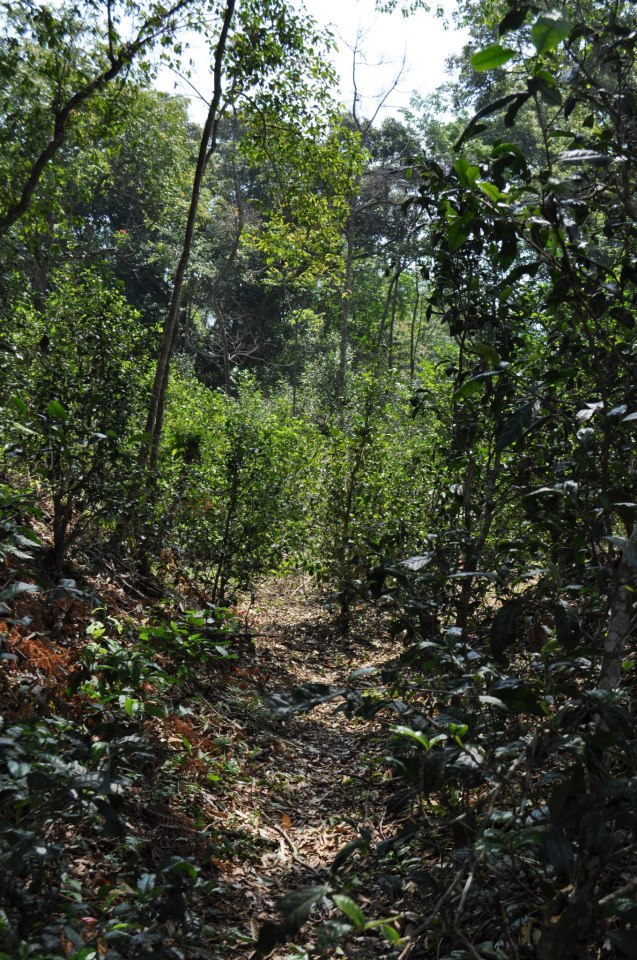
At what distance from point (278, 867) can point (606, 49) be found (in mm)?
3400

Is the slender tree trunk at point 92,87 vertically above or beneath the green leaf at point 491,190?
above

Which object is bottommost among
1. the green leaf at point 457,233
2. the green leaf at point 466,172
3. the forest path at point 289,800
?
the forest path at point 289,800

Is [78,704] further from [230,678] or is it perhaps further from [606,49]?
[606,49]

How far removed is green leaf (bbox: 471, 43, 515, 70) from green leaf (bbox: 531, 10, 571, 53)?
9cm

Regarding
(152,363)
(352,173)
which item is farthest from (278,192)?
(152,363)

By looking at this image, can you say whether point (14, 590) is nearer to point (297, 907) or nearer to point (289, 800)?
point (297, 907)

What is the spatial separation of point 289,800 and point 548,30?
3.77 meters

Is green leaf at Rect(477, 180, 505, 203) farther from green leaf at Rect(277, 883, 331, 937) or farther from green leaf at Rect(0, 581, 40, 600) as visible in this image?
green leaf at Rect(0, 581, 40, 600)

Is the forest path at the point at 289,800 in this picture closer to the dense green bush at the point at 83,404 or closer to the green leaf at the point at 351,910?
the green leaf at the point at 351,910

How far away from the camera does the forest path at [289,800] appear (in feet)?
9.73

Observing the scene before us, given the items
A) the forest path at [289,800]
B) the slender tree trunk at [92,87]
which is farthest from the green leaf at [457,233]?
the slender tree trunk at [92,87]

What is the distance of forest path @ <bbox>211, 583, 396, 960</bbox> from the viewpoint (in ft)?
9.73

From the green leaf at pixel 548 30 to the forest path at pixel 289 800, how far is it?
159 cm

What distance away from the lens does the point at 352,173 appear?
26.4ft
